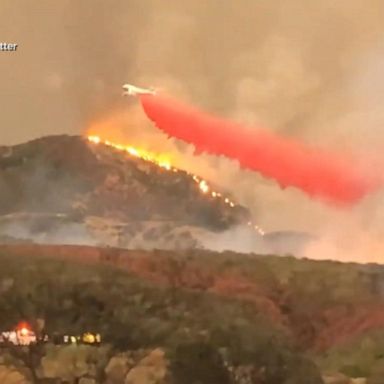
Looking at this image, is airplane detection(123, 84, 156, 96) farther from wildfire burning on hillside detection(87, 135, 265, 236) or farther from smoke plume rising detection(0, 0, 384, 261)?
wildfire burning on hillside detection(87, 135, 265, 236)

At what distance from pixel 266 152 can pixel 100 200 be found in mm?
678

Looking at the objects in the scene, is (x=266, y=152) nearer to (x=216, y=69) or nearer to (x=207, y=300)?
(x=216, y=69)

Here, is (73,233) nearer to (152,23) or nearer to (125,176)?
(125,176)

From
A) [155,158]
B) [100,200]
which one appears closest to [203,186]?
[155,158]

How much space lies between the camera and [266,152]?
3723 millimetres

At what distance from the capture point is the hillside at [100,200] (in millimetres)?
3695

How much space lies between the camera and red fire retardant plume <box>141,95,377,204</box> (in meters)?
3.65

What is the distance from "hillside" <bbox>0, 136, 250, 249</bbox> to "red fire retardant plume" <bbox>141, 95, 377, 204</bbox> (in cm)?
16

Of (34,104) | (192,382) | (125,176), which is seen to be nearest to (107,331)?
(192,382)

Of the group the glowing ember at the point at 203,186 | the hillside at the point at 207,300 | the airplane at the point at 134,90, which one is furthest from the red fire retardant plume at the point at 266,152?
the hillside at the point at 207,300

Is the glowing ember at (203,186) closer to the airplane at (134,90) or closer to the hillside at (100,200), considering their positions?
the hillside at (100,200)

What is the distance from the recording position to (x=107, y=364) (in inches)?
140

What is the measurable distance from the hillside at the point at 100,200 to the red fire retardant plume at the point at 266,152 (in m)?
0.16

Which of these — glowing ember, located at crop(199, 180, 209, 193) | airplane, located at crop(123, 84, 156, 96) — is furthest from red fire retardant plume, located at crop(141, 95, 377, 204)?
glowing ember, located at crop(199, 180, 209, 193)
